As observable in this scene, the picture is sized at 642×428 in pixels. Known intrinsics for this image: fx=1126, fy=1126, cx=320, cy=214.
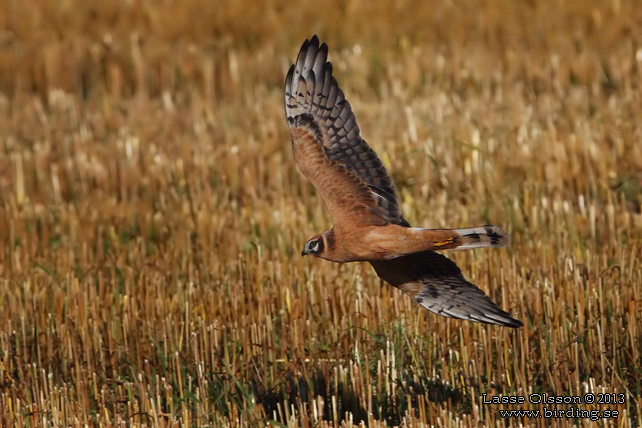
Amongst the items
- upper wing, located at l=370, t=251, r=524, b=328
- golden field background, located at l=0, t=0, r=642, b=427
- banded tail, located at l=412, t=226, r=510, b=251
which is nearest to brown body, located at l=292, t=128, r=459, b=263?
banded tail, located at l=412, t=226, r=510, b=251

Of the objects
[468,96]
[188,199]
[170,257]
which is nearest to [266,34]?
[468,96]

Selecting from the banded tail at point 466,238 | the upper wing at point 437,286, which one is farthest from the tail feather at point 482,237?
the upper wing at point 437,286

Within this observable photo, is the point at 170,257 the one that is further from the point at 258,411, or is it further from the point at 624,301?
the point at 624,301

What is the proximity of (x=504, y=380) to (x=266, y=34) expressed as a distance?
26.1 ft

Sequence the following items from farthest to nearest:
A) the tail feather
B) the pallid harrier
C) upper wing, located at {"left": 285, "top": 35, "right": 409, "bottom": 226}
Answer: upper wing, located at {"left": 285, "top": 35, "right": 409, "bottom": 226}, the pallid harrier, the tail feather

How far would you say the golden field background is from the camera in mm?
5172

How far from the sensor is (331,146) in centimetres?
535

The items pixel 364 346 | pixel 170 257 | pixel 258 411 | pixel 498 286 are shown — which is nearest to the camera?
pixel 258 411

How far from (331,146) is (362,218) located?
1.59ft

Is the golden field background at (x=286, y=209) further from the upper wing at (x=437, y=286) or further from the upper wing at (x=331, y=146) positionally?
the upper wing at (x=331, y=146)

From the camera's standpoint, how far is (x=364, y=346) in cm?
552

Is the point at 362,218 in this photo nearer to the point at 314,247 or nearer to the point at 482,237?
the point at 314,247

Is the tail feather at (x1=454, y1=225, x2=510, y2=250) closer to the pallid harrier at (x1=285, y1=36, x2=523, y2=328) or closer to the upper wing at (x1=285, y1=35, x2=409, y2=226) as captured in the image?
the pallid harrier at (x1=285, y1=36, x2=523, y2=328)

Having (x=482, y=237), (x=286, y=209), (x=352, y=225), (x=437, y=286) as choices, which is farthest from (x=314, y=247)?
(x=286, y=209)
